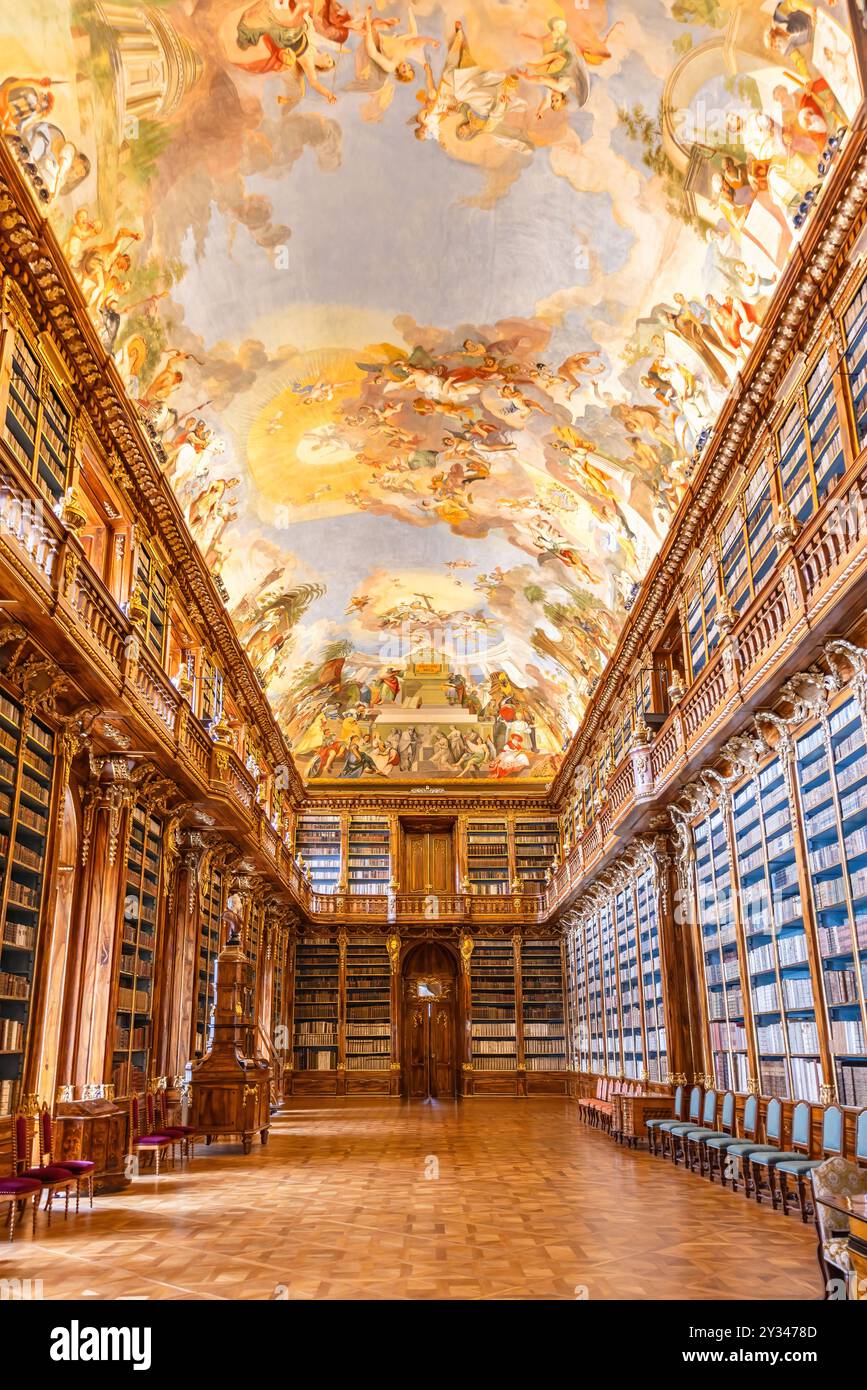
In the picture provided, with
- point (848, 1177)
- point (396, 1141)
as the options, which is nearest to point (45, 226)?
point (848, 1177)

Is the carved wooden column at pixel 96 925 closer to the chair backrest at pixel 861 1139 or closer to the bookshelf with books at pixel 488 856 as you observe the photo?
the chair backrest at pixel 861 1139

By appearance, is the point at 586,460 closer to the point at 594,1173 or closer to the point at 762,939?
the point at 762,939

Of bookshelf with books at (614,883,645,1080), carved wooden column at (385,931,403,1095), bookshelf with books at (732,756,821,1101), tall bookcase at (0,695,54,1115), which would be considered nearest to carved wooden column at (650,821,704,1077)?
bookshelf with books at (614,883,645,1080)

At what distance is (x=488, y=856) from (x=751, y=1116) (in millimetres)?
16139

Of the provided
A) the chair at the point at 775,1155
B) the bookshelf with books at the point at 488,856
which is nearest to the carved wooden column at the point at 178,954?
the chair at the point at 775,1155

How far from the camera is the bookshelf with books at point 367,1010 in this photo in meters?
24.4

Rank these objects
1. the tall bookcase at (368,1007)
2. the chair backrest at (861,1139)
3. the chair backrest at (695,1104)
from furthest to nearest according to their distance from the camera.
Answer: the tall bookcase at (368,1007), the chair backrest at (695,1104), the chair backrest at (861,1139)

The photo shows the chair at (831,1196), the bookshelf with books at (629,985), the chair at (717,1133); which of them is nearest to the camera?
the chair at (831,1196)

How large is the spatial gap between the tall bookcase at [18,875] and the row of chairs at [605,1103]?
338 inches

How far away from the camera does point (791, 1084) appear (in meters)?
9.59

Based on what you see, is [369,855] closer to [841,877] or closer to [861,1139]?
[841,877]

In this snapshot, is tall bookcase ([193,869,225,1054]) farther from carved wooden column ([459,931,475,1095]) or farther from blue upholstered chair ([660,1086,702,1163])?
carved wooden column ([459,931,475,1095])

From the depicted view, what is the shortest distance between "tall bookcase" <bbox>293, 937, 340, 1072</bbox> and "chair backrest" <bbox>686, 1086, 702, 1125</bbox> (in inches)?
546

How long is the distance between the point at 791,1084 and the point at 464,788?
55.4 feet
